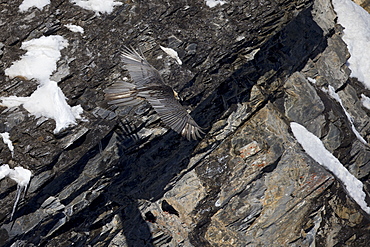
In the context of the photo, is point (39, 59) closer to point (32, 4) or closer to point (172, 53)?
point (32, 4)

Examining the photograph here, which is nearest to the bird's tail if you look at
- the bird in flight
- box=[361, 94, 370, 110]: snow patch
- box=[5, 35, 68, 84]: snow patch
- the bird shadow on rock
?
the bird in flight

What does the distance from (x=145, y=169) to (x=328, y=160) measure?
359 centimetres

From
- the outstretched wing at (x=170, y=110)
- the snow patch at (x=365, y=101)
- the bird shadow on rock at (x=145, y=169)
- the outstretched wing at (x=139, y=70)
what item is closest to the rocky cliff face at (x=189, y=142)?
the bird shadow on rock at (x=145, y=169)

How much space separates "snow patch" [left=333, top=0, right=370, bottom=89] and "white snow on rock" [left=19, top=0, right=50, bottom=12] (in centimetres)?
720

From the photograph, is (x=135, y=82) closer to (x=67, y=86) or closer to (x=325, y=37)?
(x=67, y=86)

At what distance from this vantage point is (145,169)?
704 cm

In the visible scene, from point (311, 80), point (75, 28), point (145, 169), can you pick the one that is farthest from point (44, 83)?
point (311, 80)

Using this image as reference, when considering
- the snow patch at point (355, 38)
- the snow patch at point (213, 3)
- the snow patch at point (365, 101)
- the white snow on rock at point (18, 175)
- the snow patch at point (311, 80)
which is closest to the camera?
the white snow on rock at point (18, 175)

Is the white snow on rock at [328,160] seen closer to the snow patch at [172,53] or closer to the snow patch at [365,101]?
the snow patch at [365,101]

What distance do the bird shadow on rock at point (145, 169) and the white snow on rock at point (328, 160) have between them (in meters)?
0.96

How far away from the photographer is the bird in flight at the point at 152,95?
21.6 ft

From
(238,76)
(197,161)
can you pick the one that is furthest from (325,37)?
(197,161)

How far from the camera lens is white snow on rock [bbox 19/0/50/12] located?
8.21m

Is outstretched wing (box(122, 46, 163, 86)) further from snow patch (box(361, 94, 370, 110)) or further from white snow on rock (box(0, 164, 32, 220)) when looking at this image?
snow patch (box(361, 94, 370, 110))
